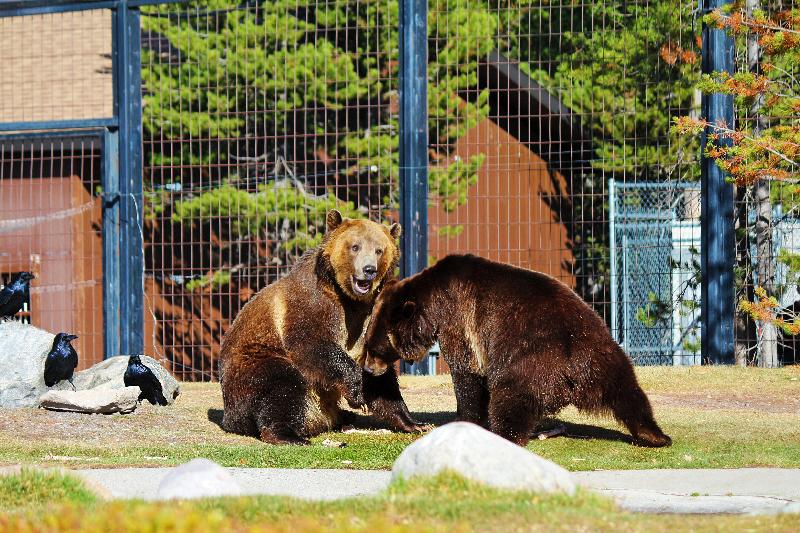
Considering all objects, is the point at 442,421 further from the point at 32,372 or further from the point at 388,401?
the point at 32,372

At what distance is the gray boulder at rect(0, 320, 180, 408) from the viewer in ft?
34.0

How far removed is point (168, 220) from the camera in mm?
15422

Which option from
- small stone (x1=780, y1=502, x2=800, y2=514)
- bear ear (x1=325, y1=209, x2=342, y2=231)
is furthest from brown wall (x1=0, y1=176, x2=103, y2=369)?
small stone (x1=780, y1=502, x2=800, y2=514)

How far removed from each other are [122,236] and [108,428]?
17.2 ft

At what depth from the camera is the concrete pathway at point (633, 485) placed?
5.67 m

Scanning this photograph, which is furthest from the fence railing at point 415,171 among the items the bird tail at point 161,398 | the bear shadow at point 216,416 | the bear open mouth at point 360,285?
the bear open mouth at point 360,285

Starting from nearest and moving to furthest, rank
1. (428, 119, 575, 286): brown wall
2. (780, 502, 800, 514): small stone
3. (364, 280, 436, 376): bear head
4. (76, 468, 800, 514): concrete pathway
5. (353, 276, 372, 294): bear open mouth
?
1. (780, 502, 800, 514): small stone
2. (76, 468, 800, 514): concrete pathway
3. (364, 280, 436, 376): bear head
4. (353, 276, 372, 294): bear open mouth
5. (428, 119, 575, 286): brown wall

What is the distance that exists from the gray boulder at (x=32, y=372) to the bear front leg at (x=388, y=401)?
9.12 ft

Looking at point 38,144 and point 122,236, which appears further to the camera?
point 38,144

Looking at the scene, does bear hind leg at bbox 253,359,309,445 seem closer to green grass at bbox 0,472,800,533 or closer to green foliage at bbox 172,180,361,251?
green grass at bbox 0,472,800,533

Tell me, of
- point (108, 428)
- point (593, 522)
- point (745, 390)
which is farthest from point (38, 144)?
point (593, 522)

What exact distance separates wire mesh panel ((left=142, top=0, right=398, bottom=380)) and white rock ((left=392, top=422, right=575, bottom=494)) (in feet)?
26.6

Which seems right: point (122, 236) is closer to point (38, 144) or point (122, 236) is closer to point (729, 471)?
point (38, 144)

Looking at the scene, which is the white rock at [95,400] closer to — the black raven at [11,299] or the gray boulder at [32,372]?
the gray boulder at [32,372]
